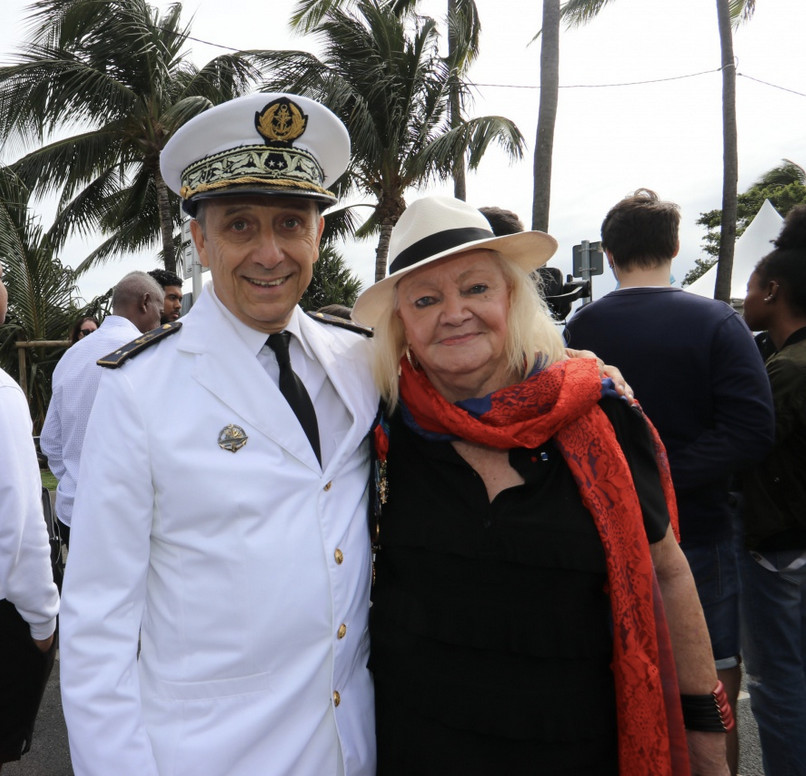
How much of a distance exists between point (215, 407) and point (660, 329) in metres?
1.66

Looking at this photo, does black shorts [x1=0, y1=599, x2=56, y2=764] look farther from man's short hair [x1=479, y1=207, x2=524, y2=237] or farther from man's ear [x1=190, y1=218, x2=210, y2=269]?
man's short hair [x1=479, y1=207, x2=524, y2=237]

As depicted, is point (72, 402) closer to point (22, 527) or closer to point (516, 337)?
point (22, 527)

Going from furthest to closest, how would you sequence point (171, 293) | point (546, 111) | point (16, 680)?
point (546, 111), point (171, 293), point (16, 680)

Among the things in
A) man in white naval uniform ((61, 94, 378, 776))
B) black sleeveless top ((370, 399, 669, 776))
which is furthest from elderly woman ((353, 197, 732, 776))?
man in white naval uniform ((61, 94, 378, 776))

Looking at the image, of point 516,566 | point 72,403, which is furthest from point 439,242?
point 72,403

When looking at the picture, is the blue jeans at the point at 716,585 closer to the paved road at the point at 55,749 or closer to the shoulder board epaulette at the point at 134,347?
the paved road at the point at 55,749

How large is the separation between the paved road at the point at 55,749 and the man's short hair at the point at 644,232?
2.16 metres

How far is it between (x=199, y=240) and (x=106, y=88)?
1356 centimetres

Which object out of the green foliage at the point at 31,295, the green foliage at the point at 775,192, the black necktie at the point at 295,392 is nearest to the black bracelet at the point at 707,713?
the black necktie at the point at 295,392

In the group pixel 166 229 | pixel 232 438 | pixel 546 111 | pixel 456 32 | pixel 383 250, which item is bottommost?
pixel 232 438

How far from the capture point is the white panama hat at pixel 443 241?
1.80 m

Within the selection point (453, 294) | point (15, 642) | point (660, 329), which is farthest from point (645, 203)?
point (15, 642)

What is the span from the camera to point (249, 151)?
5.58 ft

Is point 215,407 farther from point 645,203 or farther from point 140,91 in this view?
point 140,91
